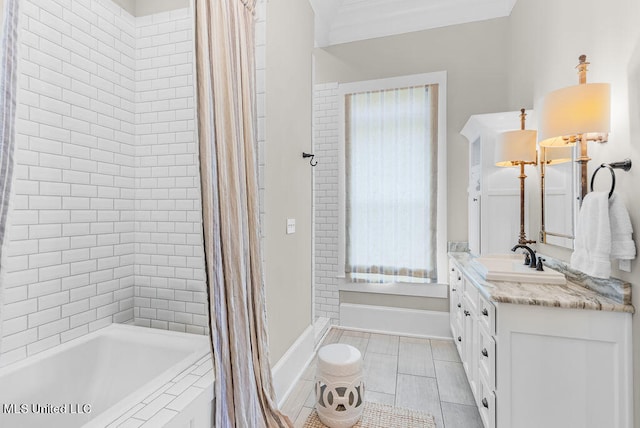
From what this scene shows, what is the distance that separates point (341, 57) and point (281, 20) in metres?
1.44

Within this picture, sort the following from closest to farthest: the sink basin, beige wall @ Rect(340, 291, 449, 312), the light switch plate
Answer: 1. the sink basin
2. the light switch plate
3. beige wall @ Rect(340, 291, 449, 312)

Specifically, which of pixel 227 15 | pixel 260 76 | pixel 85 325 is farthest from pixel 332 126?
pixel 85 325

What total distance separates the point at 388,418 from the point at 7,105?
7.45ft

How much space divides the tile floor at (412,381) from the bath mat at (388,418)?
48 millimetres

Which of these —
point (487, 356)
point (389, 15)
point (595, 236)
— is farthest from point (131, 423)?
point (389, 15)

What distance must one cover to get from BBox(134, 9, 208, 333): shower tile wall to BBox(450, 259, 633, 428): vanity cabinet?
70.6 inches

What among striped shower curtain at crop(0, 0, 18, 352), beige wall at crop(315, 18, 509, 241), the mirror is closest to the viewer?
striped shower curtain at crop(0, 0, 18, 352)

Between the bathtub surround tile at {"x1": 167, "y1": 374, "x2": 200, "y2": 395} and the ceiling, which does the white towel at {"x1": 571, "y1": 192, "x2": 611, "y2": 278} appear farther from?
the ceiling

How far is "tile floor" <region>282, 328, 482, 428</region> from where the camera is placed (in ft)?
6.59

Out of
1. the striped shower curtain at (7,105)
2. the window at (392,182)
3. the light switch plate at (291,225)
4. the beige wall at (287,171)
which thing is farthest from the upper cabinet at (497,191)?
the striped shower curtain at (7,105)

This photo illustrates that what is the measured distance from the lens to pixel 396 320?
10.6 feet

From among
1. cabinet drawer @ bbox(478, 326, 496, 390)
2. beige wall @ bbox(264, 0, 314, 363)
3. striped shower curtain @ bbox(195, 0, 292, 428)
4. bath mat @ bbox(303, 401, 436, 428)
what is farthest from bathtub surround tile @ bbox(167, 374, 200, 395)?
cabinet drawer @ bbox(478, 326, 496, 390)

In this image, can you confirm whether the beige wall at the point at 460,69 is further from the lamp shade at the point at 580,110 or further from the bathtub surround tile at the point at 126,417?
the bathtub surround tile at the point at 126,417

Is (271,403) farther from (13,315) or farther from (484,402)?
(13,315)
